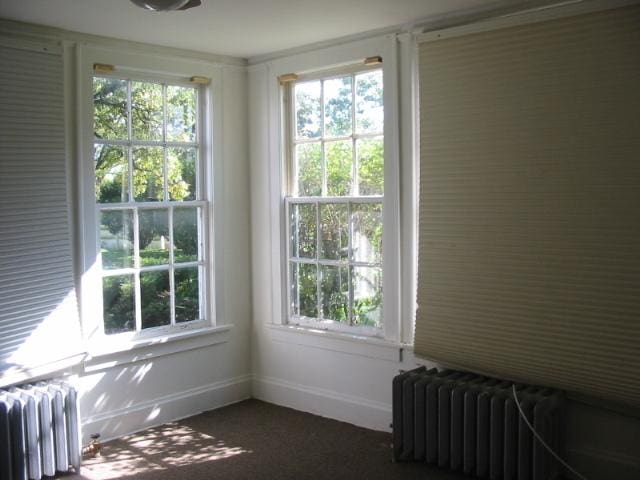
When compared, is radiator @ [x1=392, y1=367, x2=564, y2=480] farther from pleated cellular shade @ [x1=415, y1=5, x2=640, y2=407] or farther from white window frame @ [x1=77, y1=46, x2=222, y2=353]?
white window frame @ [x1=77, y1=46, x2=222, y2=353]

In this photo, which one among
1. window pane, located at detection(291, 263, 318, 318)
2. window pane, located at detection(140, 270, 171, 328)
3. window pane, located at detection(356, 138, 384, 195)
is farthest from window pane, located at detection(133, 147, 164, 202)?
window pane, located at detection(356, 138, 384, 195)

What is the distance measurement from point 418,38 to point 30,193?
8.32ft

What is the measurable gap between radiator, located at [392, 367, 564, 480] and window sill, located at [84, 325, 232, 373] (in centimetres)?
174

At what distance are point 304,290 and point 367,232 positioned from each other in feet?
2.59

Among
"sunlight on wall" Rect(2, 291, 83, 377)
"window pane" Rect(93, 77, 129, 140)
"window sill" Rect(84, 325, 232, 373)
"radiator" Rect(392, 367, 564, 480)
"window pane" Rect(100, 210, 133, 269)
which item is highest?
"window pane" Rect(93, 77, 129, 140)

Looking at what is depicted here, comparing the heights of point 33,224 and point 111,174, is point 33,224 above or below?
below

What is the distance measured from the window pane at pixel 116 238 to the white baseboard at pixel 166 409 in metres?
1.01

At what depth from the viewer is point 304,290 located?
17.4 feet

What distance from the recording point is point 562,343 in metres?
3.73

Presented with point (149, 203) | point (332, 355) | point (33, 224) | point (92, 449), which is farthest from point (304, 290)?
point (33, 224)

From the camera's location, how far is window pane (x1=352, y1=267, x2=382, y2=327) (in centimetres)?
479

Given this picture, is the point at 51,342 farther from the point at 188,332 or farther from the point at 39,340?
the point at 188,332

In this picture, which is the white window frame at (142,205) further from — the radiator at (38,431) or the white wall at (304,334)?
the radiator at (38,431)

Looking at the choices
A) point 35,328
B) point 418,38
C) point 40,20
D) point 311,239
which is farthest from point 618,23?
point 35,328
